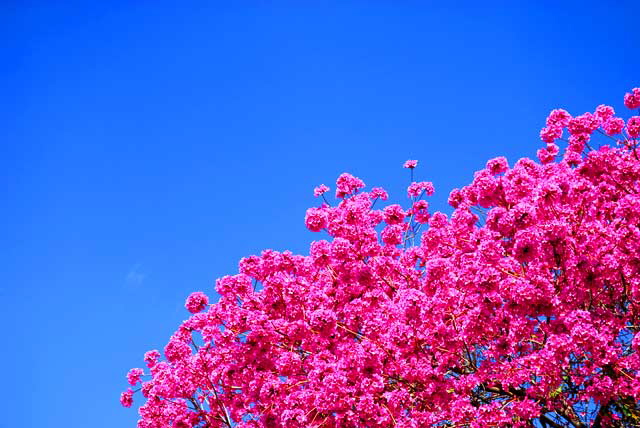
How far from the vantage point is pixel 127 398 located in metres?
14.5

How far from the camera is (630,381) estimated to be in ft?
29.0

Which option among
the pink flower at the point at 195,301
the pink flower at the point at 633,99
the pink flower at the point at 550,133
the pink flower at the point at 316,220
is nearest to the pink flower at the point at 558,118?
the pink flower at the point at 550,133

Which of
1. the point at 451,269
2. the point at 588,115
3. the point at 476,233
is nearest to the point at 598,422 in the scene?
the point at 451,269

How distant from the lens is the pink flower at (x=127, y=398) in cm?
1448

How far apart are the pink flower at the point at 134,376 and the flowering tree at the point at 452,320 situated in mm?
39

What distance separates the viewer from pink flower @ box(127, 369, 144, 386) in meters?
14.5

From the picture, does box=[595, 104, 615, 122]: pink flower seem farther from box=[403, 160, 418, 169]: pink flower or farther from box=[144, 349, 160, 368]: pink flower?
box=[144, 349, 160, 368]: pink flower

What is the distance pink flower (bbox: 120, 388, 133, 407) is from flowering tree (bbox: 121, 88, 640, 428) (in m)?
0.03

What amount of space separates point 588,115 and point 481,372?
758 centimetres

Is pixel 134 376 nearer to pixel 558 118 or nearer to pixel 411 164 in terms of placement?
pixel 411 164

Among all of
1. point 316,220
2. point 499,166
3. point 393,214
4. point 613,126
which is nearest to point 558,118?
point 613,126

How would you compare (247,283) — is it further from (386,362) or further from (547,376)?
(547,376)

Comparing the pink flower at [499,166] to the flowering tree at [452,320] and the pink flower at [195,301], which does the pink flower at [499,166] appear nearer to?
the flowering tree at [452,320]

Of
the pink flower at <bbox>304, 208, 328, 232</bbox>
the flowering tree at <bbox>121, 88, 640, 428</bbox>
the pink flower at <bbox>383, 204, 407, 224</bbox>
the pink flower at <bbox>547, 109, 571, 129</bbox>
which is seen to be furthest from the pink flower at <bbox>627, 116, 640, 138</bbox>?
the pink flower at <bbox>304, 208, 328, 232</bbox>
